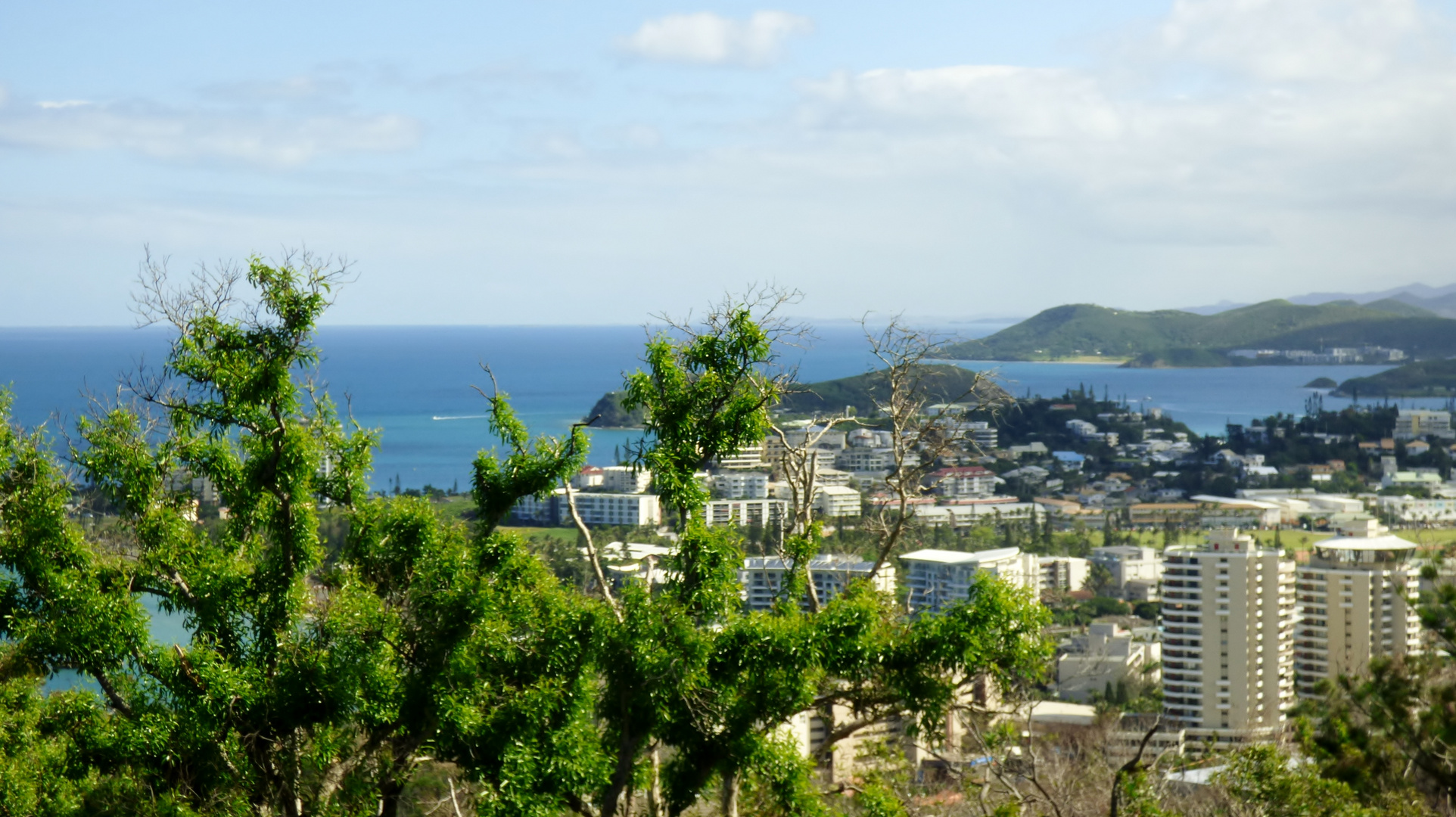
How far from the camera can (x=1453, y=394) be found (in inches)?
2581

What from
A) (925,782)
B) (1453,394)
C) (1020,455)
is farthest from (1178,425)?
(925,782)

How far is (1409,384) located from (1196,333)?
22657 millimetres

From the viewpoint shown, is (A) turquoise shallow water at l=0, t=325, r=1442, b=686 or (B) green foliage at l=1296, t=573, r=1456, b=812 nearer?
(B) green foliage at l=1296, t=573, r=1456, b=812

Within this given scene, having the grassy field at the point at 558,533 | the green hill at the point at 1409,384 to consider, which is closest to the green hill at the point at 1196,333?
the green hill at the point at 1409,384

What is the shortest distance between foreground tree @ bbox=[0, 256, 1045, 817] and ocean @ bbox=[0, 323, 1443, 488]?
92.3 ft

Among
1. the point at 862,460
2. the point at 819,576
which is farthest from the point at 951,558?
the point at 862,460

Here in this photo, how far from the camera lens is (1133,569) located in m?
27.6

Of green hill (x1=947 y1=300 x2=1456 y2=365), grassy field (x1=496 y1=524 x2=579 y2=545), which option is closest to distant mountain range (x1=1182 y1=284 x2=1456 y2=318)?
green hill (x1=947 y1=300 x2=1456 y2=365)

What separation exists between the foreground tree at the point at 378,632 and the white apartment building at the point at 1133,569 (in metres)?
22.9

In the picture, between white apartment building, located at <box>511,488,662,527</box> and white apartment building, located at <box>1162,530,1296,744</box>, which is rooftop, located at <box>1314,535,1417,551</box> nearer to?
white apartment building, located at <box>1162,530,1296,744</box>

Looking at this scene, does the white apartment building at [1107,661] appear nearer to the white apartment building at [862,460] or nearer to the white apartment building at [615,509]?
the white apartment building at [615,509]

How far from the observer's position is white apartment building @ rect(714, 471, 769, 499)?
32438 millimetres

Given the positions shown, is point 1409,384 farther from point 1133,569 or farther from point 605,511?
point 605,511

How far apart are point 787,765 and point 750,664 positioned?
293 millimetres
